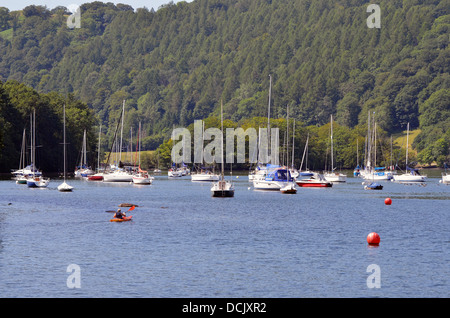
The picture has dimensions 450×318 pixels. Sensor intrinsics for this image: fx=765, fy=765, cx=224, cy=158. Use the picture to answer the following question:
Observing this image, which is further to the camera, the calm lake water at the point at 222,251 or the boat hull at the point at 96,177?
the boat hull at the point at 96,177

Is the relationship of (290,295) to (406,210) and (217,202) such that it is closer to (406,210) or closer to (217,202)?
(406,210)

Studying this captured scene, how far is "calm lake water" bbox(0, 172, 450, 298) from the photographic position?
46.8 m

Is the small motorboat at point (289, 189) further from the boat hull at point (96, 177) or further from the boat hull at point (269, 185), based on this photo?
the boat hull at point (96, 177)

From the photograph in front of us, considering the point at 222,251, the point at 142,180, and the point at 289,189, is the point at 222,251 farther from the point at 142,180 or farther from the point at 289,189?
the point at 142,180

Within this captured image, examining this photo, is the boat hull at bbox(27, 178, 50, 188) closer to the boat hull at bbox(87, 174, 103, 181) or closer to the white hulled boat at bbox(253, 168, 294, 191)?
the white hulled boat at bbox(253, 168, 294, 191)

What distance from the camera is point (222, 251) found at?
61.2m

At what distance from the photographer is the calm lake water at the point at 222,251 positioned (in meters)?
46.8

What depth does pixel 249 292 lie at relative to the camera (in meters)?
45.4

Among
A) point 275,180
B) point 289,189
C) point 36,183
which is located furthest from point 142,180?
point 289,189

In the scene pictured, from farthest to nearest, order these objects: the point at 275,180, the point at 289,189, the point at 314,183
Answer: the point at 314,183 < the point at 275,180 < the point at 289,189

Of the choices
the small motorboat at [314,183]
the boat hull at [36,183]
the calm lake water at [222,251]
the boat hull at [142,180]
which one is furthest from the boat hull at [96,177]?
the calm lake water at [222,251]

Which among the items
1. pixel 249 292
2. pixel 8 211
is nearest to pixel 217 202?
pixel 8 211

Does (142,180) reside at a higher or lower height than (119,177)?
lower
